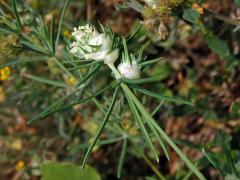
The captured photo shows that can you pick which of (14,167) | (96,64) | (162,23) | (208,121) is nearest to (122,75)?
(96,64)

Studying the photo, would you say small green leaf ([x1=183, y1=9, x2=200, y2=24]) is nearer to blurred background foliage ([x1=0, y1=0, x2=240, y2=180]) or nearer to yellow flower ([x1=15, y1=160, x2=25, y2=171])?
blurred background foliage ([x1=0, y1=0, x2=240, y2=180])

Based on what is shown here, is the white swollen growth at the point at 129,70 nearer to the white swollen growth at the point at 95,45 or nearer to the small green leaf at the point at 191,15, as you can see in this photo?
the white swollen growth at the point at 95,45

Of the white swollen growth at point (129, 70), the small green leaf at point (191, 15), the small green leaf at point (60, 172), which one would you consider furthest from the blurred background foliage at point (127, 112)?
the white swollen growth at point (129, 70)

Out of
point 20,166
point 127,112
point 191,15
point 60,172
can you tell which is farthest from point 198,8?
point 20,166

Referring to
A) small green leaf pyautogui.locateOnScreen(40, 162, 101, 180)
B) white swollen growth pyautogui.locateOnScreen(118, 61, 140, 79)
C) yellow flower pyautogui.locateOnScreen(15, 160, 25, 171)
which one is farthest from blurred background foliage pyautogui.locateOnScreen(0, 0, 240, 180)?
white swollen growth pyautogui.locateOnScreen(118, 61, 140, 79)

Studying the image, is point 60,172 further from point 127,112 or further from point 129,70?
point 129,70

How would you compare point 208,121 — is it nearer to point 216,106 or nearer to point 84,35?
point 216,106
